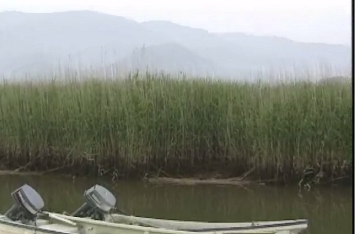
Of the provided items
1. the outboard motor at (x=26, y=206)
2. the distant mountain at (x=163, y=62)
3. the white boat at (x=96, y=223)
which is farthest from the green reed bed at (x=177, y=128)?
the outboard motor at (x=26, y=206)

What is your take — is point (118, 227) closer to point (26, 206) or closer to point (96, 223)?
point (96, 223)

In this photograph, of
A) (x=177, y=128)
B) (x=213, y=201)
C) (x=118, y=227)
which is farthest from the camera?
(x=177, y=128)

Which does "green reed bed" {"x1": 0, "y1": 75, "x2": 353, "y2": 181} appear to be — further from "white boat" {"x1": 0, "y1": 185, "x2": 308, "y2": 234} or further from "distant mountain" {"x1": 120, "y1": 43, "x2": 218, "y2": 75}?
"white boat" {"x1": 0, "y1": 185, "x2": 308, "y2": 234}

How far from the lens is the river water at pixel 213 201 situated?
3385mm

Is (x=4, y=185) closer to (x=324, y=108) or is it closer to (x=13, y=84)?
(x=13, y=84)

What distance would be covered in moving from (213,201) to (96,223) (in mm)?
1379

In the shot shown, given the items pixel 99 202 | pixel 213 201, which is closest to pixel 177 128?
pixel 213 201

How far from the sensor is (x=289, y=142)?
3.84 metres

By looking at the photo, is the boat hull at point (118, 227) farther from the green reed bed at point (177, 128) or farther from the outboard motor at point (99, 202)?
the green reed bed at point (177, 128)

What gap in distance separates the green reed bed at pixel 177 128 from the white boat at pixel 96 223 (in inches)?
53.2

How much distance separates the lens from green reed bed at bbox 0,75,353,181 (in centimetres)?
384

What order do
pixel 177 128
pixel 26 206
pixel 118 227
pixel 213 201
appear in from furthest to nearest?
pixel 177 128, pixel 213 201, pixel 26 206, pixel 118 227

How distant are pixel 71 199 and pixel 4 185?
0.58 metres

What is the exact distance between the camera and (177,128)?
4094mm
